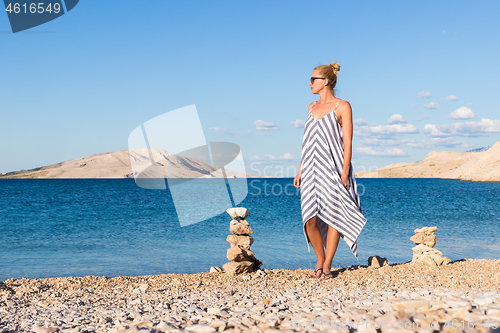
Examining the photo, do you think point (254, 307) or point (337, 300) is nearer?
point (254, 307)

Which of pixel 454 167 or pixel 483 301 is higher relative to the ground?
pixel 483 301

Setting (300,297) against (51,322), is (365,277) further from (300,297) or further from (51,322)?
(51,322)

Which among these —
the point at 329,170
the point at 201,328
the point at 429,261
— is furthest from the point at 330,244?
the point at 201,328

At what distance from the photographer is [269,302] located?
4117mm

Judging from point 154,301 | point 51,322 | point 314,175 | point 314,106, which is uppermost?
point 314,106

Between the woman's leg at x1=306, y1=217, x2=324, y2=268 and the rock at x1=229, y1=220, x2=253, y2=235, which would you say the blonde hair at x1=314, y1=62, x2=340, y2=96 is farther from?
the rock at x1=229, y1=220, x2=253, y2=235

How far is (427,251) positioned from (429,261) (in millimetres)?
430

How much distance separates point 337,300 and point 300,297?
46cm

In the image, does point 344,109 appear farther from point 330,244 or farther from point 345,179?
point 330,244

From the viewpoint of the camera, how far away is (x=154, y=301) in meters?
4.33

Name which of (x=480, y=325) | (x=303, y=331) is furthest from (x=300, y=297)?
(x=480, y=325)

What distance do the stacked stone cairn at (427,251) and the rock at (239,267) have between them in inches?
127

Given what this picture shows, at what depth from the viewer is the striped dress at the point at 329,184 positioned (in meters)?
5.28

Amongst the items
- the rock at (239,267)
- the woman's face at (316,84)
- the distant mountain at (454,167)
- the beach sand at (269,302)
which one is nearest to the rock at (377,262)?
the beach sand at (269,302)
